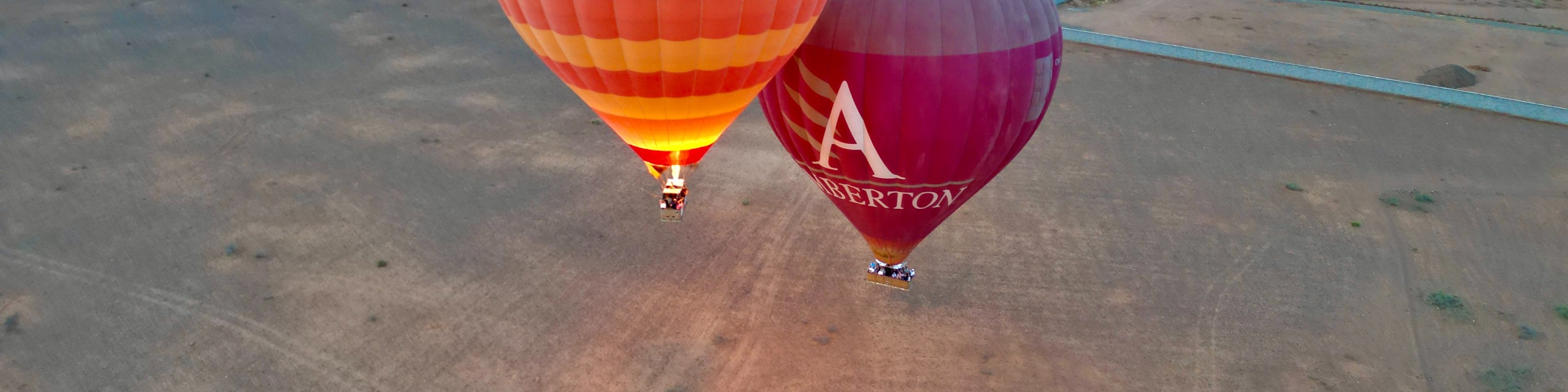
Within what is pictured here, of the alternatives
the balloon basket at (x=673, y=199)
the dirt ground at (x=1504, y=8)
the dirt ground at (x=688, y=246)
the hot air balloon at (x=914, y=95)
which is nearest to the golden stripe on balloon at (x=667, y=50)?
the hot air balloon at (x=914, y=95)

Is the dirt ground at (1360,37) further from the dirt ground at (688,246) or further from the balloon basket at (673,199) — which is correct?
the balloon basket at (673,199)

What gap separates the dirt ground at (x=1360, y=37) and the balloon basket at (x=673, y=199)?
17.8 metres

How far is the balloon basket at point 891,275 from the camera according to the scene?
15438 millimetres

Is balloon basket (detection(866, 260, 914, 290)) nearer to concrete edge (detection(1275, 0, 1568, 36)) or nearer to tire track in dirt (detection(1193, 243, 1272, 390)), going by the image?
tire track in dirt (detection(1193, 243, 1272, 390))

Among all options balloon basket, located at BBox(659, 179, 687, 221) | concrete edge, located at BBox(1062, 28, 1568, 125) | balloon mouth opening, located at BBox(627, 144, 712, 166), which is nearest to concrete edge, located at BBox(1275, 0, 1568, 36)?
concrete edge, located at BBox(1062, 28, 1568, 125)

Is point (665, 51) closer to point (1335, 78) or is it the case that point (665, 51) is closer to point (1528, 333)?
point (1528, 333)

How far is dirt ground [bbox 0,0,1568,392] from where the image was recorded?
1448cm

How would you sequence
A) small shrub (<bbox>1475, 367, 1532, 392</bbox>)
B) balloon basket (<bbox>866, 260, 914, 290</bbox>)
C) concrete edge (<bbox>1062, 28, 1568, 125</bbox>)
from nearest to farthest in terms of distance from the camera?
small shrub (<bbox>1475, 367, 1532, 392</bbox>)
balloon basket (<bbox>866, 260, 914, 290</bbox>)
concrete edge (<bbox>1062, 28, 1568, 125</bbox>)

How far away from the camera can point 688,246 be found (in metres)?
17.3

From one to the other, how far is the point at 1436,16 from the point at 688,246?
26437mm

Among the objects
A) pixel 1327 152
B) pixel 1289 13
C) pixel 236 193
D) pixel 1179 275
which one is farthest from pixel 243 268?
pixel 1289 13

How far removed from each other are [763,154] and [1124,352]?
8346 mm

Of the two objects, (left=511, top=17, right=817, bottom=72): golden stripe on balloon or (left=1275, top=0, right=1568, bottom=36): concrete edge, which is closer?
(left=511, top=17, right=817, bottom=72): golden stripe on balloon

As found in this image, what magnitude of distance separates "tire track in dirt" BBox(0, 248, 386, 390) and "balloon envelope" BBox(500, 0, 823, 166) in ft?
16.1
